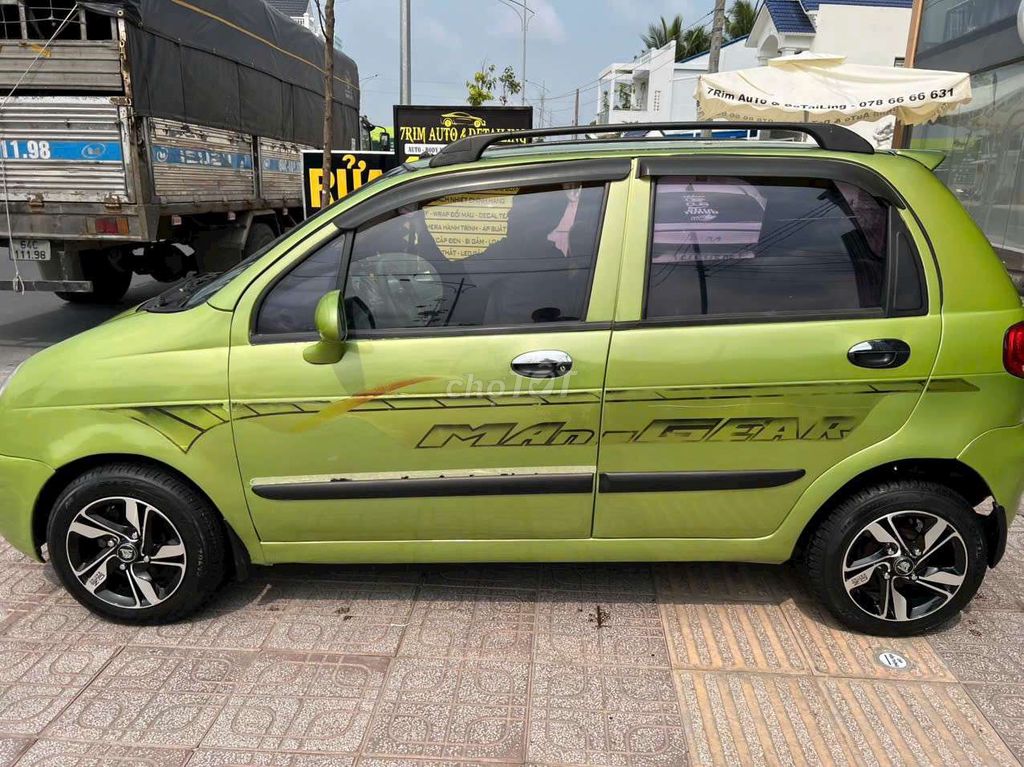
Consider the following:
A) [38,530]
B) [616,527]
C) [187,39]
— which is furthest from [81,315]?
[616,527]

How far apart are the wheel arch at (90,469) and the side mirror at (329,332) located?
27.1 inches

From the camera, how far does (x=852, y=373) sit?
2.65m

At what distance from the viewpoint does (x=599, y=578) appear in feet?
10.9

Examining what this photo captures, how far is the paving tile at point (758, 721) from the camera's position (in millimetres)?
2344

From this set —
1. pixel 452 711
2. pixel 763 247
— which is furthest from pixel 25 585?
pixel 763 247

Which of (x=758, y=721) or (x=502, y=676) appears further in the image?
(x=502, y=676)

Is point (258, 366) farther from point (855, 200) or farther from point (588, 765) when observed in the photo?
point (855, 200)

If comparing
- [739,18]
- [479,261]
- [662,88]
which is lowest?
[479,261]

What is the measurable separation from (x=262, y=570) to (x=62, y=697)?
942 millimetres

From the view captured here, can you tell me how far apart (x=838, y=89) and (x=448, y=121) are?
4426mm

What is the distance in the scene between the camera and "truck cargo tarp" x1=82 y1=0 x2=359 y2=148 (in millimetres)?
6664

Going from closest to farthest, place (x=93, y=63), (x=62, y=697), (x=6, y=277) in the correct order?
(x=62, y=697), (x=93, y=63), (x=6, y=277)

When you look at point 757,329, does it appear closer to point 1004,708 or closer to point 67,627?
point 1004,708

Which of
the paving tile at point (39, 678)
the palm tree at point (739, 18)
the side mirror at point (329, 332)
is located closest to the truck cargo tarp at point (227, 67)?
the side mirror at point (329, 332)
